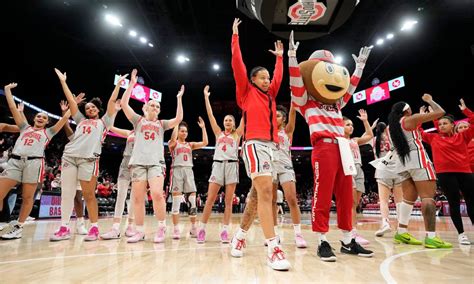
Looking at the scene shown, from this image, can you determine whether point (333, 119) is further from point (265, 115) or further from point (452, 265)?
point (452, 265)

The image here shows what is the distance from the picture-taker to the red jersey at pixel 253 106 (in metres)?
2.98

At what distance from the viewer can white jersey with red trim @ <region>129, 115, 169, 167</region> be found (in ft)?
13.7

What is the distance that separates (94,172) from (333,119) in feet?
11.7

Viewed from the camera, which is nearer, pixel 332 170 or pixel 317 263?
pixel 317 263

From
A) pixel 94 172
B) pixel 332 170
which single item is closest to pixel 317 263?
pixel 332 170

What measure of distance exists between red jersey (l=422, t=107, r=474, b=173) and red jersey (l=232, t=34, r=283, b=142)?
2922 mm

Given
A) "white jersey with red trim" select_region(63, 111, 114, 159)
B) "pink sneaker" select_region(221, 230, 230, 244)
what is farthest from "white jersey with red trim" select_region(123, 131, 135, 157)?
"pink sneaker" select_region(221, 230, 230, 244)

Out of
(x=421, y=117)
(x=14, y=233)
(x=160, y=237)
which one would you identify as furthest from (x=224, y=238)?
(x=421, y=117)

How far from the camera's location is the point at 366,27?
46.5 ft

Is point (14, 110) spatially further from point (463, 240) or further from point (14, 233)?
point (463, 240)

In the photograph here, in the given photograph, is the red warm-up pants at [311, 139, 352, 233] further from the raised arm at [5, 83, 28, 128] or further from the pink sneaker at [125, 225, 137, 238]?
the raised arm at [5, 83, 28, 128]

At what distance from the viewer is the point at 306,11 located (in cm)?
481

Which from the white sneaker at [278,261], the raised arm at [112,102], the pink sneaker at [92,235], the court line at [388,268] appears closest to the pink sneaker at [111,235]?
the pink sneaker at [92,235]

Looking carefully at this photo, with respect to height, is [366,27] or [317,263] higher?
[366,27]
